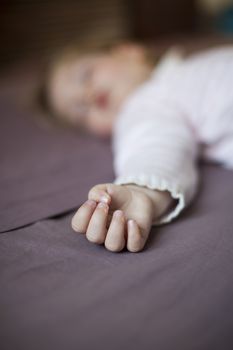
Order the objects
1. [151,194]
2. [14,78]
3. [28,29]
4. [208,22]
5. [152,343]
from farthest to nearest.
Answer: [208,22] < [28,29] < [14,78] < [151,194] < [152,343]

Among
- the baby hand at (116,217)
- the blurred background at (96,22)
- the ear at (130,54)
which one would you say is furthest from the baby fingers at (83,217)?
the blurred background at (96,22)

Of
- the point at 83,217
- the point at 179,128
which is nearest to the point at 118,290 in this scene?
the point at 83,217

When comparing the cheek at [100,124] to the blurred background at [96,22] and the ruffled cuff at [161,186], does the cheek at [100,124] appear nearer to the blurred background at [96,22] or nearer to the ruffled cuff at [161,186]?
the ruffled cuff at [161,186]

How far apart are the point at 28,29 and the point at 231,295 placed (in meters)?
2.02

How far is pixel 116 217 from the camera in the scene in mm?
576

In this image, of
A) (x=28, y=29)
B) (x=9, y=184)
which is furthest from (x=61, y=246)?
(x=28, y=29)

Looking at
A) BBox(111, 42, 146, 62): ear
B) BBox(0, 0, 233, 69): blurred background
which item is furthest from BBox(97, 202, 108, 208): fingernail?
BBox(0, 0, 233, 69): blurred background

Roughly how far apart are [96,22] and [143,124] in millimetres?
1674

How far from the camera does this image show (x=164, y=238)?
63 cm

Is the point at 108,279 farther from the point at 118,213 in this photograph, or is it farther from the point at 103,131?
the point at 103,131

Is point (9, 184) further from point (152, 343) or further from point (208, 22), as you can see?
point (208, 22)

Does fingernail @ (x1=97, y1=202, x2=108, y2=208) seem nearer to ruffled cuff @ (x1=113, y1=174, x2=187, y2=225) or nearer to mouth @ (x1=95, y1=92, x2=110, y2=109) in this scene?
ruffled cuff @ (x1=113, y1=174, x2=187, y2=225)

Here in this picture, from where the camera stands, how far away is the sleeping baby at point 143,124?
60 cm

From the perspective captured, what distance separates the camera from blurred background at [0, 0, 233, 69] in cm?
213
